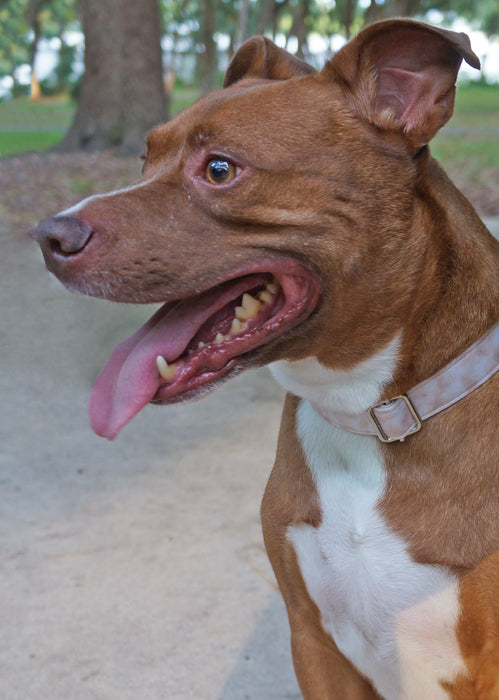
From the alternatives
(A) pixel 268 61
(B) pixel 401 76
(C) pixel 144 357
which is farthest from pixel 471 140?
(C) pixel 144 357

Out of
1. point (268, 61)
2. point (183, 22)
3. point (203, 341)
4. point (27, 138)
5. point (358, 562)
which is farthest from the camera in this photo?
point (183, 22)

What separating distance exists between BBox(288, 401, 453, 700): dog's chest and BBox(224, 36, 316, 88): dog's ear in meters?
0.97

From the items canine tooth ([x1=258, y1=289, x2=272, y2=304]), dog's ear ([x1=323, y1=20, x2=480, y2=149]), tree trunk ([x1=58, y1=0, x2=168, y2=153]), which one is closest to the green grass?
tree trunk ([x1=58, y1=0, x2=168, y2=153])

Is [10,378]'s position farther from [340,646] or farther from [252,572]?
[340,646]

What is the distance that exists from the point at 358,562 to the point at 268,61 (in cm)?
137

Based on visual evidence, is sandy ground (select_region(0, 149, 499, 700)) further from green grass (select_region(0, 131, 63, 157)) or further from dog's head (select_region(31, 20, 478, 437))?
green grass (select_region(0, 131, 63, 157))

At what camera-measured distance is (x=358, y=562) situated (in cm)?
222

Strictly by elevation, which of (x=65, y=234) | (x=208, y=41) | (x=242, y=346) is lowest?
(x=208, y=41)

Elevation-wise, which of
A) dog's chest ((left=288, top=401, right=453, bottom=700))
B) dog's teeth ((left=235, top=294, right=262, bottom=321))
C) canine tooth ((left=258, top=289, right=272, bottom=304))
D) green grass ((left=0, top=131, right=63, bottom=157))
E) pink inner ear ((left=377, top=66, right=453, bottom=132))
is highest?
pink inner ear ((left=377, top=66, right=453, bottom=132))

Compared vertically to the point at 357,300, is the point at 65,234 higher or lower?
higher

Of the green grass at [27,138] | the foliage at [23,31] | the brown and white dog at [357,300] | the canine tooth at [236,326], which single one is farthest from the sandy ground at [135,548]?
the foliage at [23,31]

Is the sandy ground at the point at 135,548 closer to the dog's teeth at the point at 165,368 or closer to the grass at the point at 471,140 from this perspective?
the dog's teeth at the point at 165,368

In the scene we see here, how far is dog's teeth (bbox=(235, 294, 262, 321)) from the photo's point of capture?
6.82ft

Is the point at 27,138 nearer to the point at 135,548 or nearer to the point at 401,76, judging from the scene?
the point at 135,548
